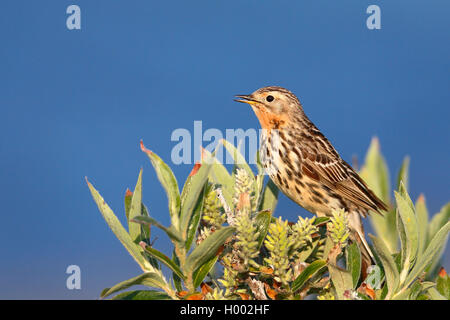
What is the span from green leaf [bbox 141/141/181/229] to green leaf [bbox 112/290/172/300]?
0.43 m

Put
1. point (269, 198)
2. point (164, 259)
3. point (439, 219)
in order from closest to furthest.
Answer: point (164, 259), point (439, 219), point (269, 198)

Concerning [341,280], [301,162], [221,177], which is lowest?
[341,280]

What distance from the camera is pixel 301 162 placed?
745 centimetres

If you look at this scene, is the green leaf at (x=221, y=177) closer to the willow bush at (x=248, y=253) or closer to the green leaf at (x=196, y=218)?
the willow bush at (x=248, y=253)

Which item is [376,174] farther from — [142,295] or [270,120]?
[270,120]

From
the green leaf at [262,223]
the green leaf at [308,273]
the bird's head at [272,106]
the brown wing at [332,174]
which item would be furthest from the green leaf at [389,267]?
the bird's head at [272,106]

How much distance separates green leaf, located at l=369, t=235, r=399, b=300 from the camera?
2.61m

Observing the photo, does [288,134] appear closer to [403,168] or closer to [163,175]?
[403,168]

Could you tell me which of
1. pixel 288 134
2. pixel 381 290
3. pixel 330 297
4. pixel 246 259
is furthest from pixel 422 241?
pixel 288 134

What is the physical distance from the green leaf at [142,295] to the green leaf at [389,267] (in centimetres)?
118

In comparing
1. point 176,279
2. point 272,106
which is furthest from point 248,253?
point 272,106

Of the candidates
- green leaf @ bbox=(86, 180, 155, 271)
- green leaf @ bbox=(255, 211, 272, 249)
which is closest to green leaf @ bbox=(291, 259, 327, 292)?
green leaf @ bbox=(255, 211, 272, 249)

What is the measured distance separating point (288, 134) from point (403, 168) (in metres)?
3.68

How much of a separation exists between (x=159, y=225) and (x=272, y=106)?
5680mm
